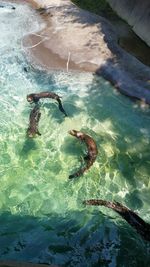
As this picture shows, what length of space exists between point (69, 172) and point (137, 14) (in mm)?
10014

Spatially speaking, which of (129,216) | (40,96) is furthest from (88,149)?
(40,96)

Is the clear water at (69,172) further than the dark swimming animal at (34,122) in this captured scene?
No

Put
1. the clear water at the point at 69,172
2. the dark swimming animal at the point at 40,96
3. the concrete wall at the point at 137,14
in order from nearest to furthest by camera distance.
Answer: the clear water at the point at 69,172
the dark swimming animal at the point at 40,96
the concrete wall at the point at 137,14

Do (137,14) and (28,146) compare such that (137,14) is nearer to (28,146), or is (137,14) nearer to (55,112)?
(55,112)

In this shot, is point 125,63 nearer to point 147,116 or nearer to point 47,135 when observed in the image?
point 147,116

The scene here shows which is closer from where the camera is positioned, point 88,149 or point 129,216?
point 129,216

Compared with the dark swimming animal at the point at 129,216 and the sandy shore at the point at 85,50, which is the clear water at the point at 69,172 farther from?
the sandy shore at the point at 85,50

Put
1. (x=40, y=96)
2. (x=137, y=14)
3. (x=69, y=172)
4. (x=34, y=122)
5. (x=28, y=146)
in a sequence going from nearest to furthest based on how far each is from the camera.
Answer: (x=69, y=172) → (x=28, y=146) → (x=34, y=122) → (x=40, y=96) → (x=137, y=14)

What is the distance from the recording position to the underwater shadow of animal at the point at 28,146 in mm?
11594

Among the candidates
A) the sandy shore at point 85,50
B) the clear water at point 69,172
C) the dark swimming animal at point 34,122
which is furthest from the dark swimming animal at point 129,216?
the sandy shore at point 85,50

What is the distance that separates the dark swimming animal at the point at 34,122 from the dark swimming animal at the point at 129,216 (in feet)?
10.3

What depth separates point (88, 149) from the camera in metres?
11.3

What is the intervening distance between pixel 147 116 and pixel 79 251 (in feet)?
19.2

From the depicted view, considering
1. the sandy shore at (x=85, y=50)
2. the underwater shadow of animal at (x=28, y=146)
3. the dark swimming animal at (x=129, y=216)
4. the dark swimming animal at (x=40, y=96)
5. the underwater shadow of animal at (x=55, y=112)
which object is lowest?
the underwater shadow of animal at (x=28, y=146)
